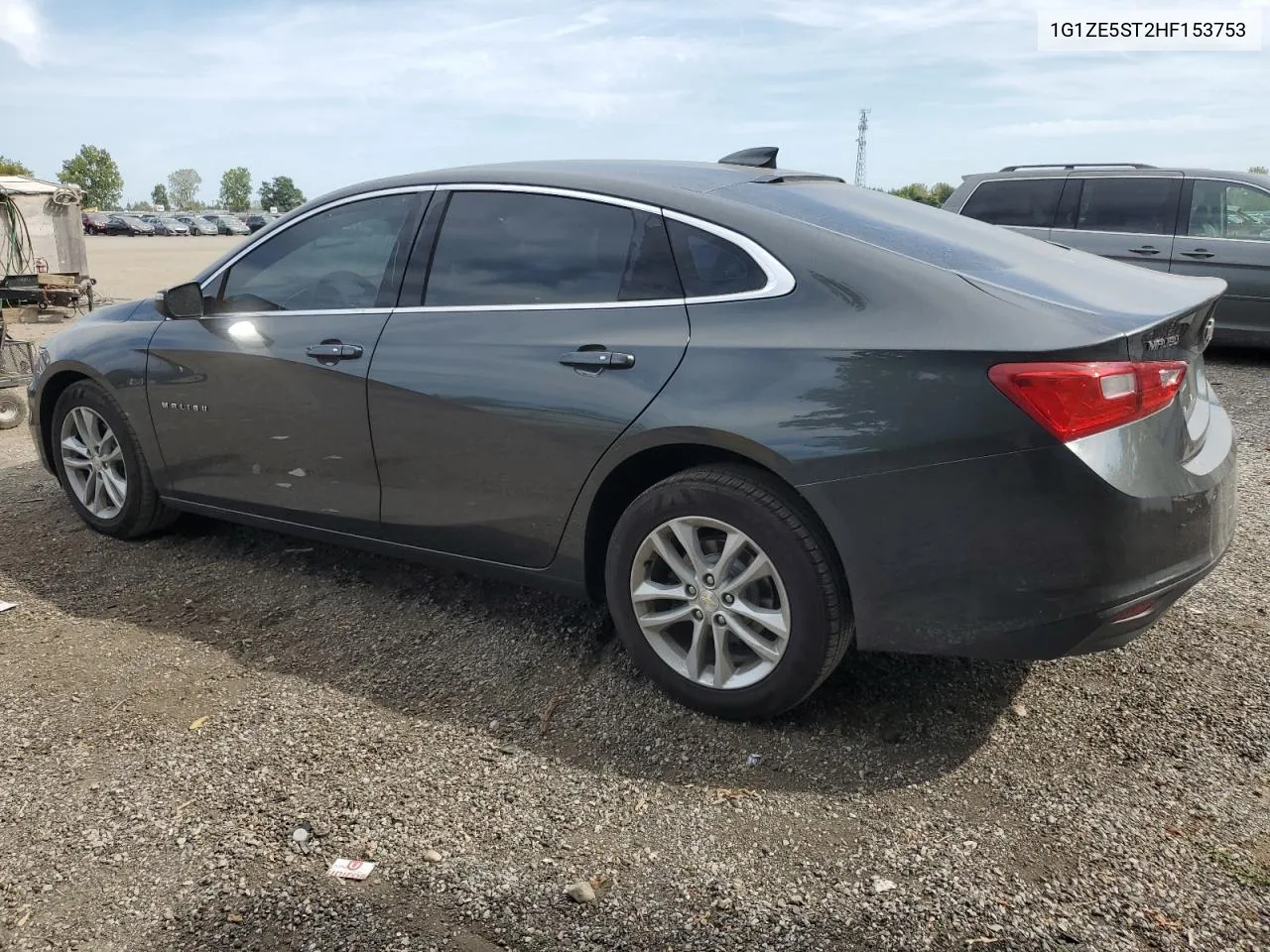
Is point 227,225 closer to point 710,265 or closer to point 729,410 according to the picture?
point 710,265

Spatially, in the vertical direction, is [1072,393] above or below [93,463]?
above

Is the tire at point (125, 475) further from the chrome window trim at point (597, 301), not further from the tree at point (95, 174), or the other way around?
the tree at point (95, 174)

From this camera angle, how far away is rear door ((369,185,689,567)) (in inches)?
127

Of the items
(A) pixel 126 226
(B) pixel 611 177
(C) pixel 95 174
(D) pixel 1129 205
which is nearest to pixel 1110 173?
(D) pixel 1129 205

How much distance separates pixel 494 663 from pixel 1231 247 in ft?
28.1

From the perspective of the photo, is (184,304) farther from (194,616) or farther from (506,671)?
→ (506,671)

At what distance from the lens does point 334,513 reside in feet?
13.1

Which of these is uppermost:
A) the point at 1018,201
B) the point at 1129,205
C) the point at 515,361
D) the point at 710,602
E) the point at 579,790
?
the point at 1018,201

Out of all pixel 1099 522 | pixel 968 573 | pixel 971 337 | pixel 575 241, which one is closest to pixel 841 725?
pixel 968 573

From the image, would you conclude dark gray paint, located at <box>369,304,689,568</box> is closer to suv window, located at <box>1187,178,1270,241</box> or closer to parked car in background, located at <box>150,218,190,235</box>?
suv window, located at <box>1187,178,1270,241</box>

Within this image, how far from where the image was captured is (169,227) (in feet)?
242

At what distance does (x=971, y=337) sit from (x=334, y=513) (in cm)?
245

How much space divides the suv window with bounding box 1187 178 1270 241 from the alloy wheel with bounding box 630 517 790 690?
8.38m

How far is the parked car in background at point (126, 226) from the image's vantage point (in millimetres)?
70312
